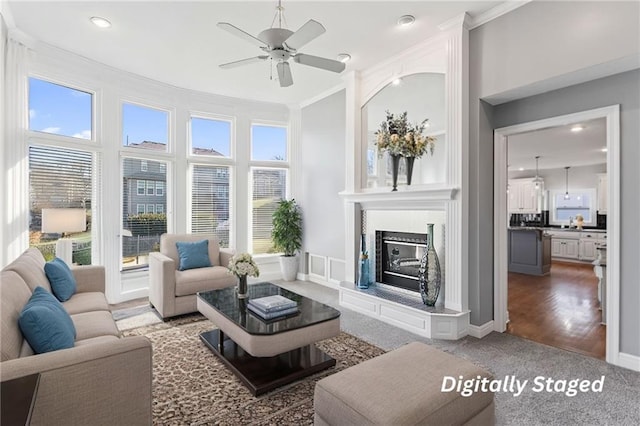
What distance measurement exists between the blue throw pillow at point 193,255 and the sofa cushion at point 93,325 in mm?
1637

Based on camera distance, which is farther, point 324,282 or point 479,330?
point 324,282

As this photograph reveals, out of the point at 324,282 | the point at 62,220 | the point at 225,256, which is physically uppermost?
the point at 62,220

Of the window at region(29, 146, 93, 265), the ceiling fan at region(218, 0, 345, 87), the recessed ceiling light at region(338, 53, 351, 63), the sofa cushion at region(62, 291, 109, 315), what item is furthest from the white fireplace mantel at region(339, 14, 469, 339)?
the window at region(29, 146, 93, 265)

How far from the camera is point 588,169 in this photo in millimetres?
9562

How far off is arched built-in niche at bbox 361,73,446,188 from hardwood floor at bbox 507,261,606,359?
2.01 m

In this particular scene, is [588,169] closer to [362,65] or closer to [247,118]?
[362,65]

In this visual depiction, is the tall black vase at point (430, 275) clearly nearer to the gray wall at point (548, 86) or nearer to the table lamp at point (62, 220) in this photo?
the gray wall at point (548, 86)

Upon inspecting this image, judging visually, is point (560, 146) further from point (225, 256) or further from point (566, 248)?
point (225, 256)

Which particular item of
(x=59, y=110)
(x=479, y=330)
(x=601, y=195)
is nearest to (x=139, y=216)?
(x=59, y=110)

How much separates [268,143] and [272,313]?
4.42 m

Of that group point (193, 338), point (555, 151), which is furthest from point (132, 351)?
point (555, 151)

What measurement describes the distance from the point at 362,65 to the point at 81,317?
4.23 m

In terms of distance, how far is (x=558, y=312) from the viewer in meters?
4.34

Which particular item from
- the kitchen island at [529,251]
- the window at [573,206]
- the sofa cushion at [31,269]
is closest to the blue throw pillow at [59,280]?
the sofa cushion at [31,269]
